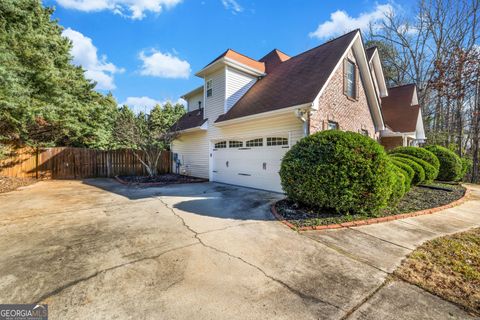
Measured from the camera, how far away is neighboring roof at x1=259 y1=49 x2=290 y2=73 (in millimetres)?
11872

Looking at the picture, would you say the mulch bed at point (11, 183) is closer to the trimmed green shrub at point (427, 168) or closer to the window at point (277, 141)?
the window at point (277, 141)

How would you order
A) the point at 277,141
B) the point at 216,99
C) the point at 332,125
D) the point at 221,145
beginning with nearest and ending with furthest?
the point at 277,141 < the point at 332,125 < the point at 221,145 < the point at 216,99

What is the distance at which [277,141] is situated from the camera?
7.87 m

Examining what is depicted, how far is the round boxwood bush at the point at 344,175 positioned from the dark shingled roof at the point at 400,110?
28.8 feet

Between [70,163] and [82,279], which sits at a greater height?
[70,163]

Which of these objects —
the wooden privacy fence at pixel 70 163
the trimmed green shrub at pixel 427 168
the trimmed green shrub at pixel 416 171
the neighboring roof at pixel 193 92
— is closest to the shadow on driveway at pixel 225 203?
the trimmed green shrub at pixel 416 171

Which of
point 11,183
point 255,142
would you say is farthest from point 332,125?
point 11,183

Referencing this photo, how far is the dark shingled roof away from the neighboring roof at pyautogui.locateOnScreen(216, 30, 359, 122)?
6313 mm

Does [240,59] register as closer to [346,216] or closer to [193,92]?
[193,92]

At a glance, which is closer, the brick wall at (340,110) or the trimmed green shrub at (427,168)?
the brick wall at (340,110)

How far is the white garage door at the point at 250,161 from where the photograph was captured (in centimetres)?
786

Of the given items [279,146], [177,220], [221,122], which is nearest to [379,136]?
[279,146]

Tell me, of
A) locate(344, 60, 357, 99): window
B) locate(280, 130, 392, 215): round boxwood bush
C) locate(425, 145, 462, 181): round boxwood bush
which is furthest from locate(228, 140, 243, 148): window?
locate(425, 145, 462, 181): round boxwood bush

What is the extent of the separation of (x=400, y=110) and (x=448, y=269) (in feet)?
42.8
